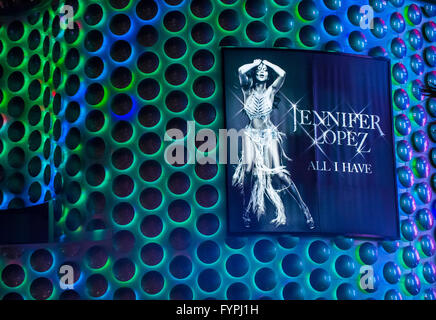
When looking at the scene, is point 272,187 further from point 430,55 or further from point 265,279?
point 430,55

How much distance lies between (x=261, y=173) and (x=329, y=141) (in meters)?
0.97

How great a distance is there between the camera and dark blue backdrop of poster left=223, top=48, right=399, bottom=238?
8.48 metres

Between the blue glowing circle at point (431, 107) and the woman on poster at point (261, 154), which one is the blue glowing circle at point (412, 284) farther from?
the blue glowing circle at point (431, 107)

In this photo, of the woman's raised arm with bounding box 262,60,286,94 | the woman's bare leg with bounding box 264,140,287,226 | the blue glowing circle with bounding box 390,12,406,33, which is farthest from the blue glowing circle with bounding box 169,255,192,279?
the blue glowing circle with bounding box 390,12,406,33

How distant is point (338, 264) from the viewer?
855 centimetres

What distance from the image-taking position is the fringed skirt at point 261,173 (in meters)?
8.33

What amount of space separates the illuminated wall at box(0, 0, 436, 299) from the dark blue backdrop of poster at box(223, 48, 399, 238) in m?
Result: 0.18

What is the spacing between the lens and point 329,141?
875 centimetres

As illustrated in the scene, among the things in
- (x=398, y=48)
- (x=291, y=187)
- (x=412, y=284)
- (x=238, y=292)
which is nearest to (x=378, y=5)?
(x=398, y=48)

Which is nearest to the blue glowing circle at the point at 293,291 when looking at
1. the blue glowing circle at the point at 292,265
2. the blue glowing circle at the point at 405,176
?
the blue glowing circle at the point at 292,265

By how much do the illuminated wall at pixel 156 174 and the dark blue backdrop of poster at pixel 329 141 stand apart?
175 mm

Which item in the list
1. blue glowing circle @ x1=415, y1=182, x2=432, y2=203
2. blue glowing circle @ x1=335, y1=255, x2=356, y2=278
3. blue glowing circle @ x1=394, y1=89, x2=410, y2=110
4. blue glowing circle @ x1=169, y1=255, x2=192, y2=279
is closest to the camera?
blue glowing circle @ x1=169, y1=255, x2=192, y2=279

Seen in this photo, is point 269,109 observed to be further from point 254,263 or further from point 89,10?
point 89,10

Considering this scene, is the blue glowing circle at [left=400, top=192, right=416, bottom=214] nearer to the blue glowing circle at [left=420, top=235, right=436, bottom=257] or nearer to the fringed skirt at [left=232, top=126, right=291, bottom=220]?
the blue glowing circle at [left=420, top=235, right=436, bottom=257]
